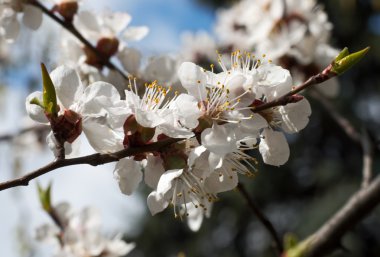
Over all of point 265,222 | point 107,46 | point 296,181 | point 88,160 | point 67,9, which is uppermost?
point 67,9

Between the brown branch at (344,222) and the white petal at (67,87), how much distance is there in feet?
1.92

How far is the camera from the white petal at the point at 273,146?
73 cm

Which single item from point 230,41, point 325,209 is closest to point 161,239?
point 325,209

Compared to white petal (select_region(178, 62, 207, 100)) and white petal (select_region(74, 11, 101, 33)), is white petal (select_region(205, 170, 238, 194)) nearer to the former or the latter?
white petal (select_region(178, 62, 207, 100))

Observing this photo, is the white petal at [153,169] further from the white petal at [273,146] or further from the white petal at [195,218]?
the white petal at [195,218]

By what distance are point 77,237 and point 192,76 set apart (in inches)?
25.7

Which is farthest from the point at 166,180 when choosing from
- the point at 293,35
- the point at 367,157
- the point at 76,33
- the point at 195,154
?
the point at 293,35

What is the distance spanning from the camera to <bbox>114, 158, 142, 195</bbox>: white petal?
0.72 m

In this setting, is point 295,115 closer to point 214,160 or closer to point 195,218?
point 214,160

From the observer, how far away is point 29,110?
0.68 m

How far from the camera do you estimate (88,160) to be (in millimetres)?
638

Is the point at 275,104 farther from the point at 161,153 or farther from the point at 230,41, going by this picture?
the point at 230,41

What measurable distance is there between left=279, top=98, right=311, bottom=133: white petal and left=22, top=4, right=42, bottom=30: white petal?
2.07ft

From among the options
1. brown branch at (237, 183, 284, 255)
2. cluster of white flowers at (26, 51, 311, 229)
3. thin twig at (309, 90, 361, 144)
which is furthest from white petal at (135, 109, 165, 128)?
thin twig at (309, 90, 361, 144)
